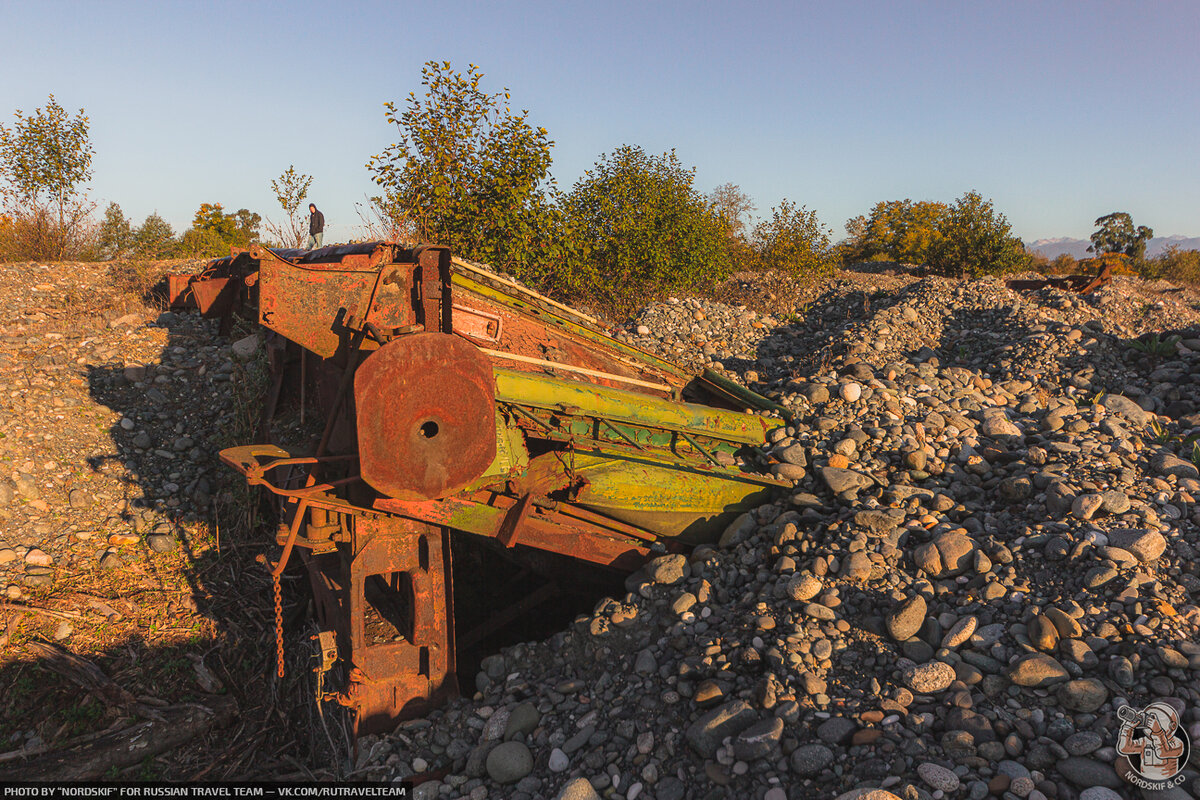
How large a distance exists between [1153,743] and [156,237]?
19110 mm

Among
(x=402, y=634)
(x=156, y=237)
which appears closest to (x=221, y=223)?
(x=156, y=237)

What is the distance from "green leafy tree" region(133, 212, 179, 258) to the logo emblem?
14348 millimetres

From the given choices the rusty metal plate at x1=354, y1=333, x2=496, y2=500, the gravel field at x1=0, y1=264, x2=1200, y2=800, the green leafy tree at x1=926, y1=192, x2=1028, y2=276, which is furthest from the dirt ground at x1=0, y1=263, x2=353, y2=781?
the green leafy tree at x1=926, y1=192, x2=1028, y2=276

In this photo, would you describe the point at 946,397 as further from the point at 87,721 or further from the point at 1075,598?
the point at 87,721

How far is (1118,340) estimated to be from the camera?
7.30m

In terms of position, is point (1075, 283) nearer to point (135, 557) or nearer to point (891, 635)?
point (891, 635)

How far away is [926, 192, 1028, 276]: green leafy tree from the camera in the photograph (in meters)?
18.8

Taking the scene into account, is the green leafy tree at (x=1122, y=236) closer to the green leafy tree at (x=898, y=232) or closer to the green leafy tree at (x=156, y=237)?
the green leafy tree at (x=898, y=232)

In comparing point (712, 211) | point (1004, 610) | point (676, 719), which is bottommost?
point (676, 719)

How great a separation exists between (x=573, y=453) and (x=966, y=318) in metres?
6.96

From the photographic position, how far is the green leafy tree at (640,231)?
1336 centimetres

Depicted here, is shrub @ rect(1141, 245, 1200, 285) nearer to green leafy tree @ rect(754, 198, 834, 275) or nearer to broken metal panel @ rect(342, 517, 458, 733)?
green leafy tree @ rect(754, 198, 834, 275)

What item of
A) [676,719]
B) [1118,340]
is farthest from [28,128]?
[1118,340]

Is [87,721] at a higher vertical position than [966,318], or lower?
lower
